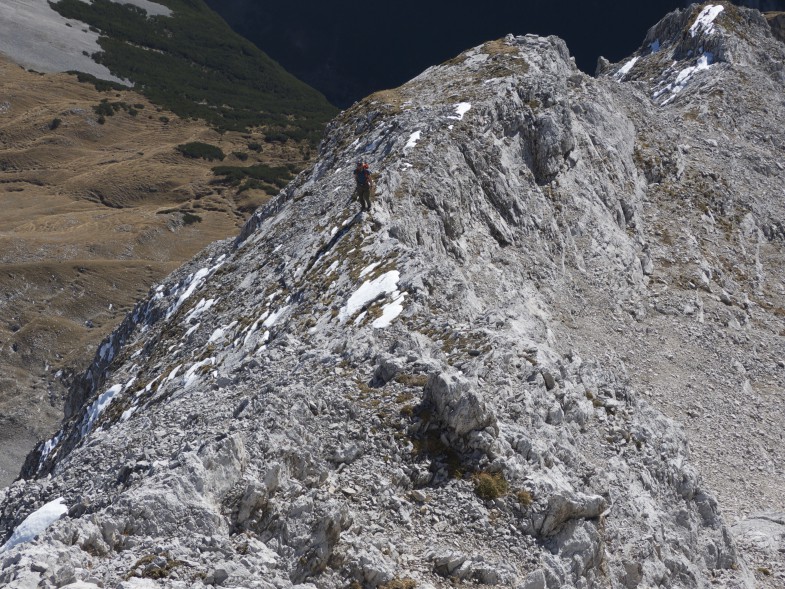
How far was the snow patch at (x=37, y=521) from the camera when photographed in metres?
18.3

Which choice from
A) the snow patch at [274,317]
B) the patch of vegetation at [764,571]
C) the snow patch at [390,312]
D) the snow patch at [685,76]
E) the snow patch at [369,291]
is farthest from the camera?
the snow patch at [685,76]

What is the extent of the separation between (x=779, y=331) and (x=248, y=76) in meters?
159

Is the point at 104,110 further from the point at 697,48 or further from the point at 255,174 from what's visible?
the point at 697,48

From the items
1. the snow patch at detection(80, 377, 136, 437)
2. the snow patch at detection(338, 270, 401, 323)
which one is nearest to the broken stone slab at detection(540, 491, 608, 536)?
the snow patch at detection(338, 270, 401, 323)

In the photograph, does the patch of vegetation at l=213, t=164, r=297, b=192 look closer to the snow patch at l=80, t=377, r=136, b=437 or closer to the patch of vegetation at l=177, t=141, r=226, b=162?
the patch of vegetation at l=177, t=141, r=226, b=162

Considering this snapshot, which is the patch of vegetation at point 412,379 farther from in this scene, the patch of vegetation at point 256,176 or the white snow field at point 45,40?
the white snow field at point 45,40

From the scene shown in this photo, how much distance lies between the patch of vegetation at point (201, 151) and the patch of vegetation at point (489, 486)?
112327mm

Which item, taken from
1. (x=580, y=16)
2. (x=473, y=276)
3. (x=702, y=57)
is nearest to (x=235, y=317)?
(x=473, y=276)

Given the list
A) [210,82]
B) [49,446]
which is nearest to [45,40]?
[210,82]

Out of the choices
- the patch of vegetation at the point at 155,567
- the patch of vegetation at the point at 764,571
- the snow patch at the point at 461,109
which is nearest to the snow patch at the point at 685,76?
the snow patch at the point at 461,109

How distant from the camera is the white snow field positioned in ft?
535

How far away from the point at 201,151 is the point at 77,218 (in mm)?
32806

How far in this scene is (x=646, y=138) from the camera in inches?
2069

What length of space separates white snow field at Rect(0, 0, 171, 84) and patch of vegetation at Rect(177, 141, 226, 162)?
41.1 m
